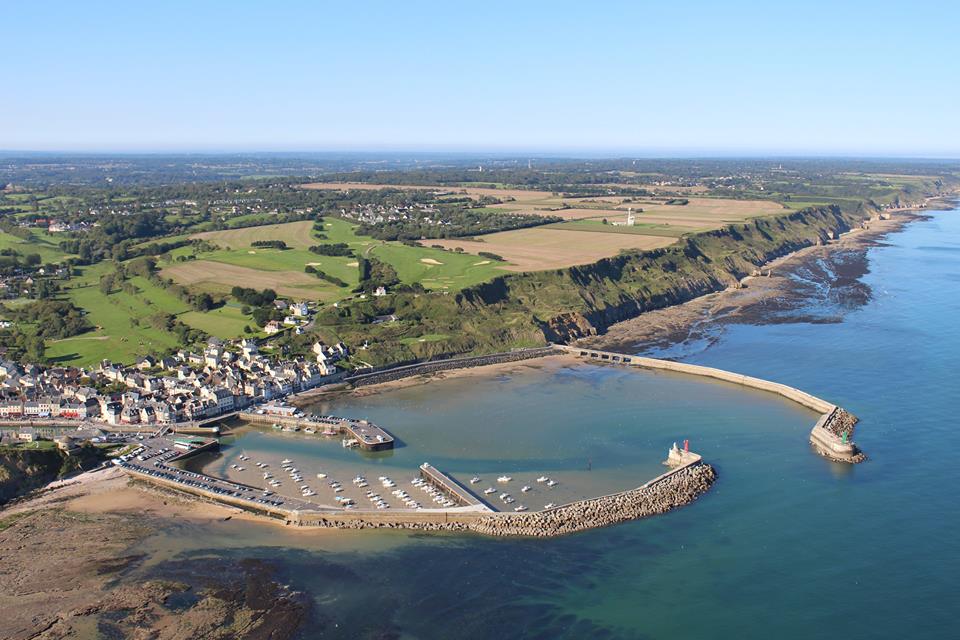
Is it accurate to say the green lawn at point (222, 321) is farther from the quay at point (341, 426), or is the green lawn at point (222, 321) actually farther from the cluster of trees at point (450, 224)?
the cluster of trees at point (450, 224)

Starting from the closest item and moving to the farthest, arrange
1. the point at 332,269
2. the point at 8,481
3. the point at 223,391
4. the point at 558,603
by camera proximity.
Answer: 1. the point at 558,603
2. the point at 8,481
3. the point at 223,391
4. the point at 332,269

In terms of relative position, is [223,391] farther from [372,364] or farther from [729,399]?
[729,399]

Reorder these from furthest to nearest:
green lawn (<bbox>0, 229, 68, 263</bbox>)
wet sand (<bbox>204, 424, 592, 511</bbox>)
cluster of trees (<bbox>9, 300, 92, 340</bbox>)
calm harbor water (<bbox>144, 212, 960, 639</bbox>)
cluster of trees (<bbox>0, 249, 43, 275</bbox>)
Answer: green lawn (<bbox>0, 229, 68, 263</bbox>), cluster of trees (<bbox>0, 249, 43, 275</bbox>), cluster of trees (<bbox>9, 300, 92, 340</bbox>), wet sand (<bbox>204, 424, 592, 511</bbox>), calm harbor water (<bbox>144, 212, 960, 639</bbox>)

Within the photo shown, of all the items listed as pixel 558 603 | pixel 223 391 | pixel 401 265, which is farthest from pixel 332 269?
pixel 558 603

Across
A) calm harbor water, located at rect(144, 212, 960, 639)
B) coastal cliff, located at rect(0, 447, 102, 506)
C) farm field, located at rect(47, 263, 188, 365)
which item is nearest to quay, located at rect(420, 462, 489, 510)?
calm harbor water, located at rect(144, 212, 960, 639)

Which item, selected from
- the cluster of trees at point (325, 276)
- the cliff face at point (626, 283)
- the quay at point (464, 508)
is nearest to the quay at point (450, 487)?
the quay at point (464, 508)

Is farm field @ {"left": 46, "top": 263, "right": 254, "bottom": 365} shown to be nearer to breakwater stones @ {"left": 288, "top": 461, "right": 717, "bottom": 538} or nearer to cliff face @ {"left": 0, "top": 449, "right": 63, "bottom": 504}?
cliff face @ {"left": 0, "top": 449, "right": 63, "bottom": 504}

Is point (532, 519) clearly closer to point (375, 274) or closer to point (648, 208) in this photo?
point (375, 274)
